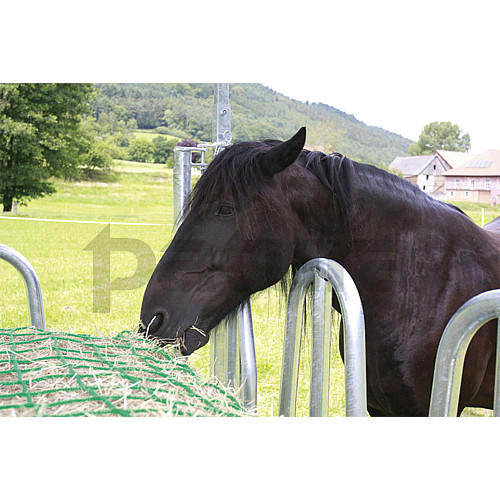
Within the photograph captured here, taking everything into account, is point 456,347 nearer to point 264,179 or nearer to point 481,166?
point 264,179

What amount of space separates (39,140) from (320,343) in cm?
120

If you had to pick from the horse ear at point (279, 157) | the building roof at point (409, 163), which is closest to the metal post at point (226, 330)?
the horse ear at point (279, 157)

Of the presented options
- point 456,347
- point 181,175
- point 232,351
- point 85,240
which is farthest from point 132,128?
point 456,347

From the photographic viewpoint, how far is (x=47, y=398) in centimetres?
81

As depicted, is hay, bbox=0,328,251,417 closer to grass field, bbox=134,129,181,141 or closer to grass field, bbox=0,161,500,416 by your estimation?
grass field, bbox=0,161,500,416

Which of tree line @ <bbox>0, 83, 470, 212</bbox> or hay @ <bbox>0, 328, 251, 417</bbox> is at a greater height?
tree line @ <bbox>0, 83, 470, 212</bbox>

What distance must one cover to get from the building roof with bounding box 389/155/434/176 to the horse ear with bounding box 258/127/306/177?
0.61 metres

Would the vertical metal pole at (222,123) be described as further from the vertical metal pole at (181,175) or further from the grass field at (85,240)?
the grass field at (85,240)

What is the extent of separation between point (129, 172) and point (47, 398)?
3.33ft

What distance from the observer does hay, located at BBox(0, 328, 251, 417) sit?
30.3 inches

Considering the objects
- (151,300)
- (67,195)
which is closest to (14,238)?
(67,195)

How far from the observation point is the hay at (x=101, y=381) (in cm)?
77

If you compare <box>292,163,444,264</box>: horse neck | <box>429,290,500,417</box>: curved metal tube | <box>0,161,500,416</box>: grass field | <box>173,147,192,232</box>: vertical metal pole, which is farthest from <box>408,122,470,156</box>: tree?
<box>429,290,500,417</box>: curved metal tube

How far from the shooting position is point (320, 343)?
3.28ft
